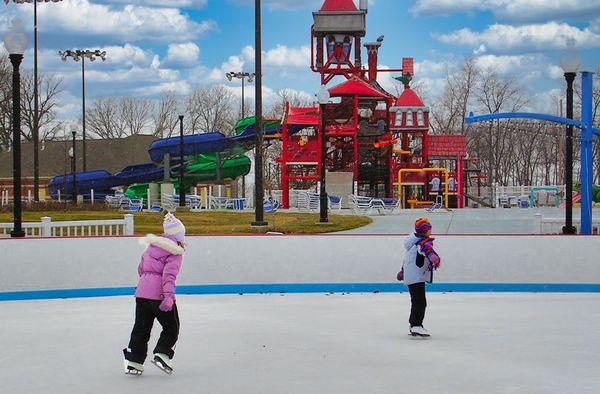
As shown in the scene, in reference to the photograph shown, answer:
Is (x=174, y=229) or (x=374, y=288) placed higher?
(x=174, y=229)

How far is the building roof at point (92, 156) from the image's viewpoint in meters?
63.7

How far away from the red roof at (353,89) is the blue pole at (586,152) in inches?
1014

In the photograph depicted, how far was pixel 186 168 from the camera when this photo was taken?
159ft

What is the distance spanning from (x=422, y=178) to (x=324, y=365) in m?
37.6

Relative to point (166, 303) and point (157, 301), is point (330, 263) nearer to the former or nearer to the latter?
point (157, 301)

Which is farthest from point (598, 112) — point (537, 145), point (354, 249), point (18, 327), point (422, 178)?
point (18, 327)

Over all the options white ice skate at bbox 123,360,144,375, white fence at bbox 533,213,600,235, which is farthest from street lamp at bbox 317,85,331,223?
white ice skate at bbox 123,360,144,375

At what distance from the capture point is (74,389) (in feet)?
24.0

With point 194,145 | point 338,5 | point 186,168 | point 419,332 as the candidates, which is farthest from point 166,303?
point 338,5

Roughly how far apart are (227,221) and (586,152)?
16.5 m

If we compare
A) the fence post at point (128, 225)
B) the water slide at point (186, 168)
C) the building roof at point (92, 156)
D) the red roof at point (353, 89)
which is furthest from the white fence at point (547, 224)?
the building roof at point (92, 156)

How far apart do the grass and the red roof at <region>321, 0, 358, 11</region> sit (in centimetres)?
1676

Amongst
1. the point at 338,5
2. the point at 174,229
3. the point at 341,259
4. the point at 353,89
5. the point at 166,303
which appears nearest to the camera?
the point at 166,303

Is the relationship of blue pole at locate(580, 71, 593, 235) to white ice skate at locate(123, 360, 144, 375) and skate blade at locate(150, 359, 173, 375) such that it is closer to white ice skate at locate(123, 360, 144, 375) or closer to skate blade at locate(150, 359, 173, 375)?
skate blade at locate(150, 359, 173, 375)
